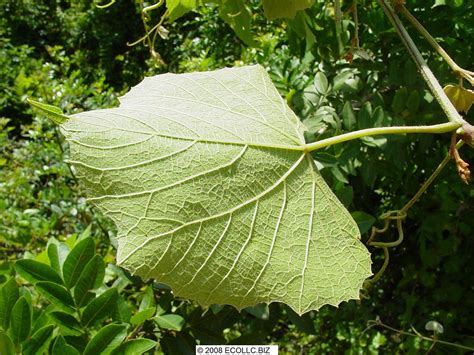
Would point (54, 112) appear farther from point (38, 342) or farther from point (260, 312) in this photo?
point (260, 312)

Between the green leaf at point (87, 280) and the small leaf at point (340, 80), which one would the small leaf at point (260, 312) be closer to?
the green leaf at point (87, 280)

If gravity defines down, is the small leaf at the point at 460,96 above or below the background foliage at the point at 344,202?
above

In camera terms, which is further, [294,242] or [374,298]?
[374,298]

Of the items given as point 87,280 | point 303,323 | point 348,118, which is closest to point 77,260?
point 87,280

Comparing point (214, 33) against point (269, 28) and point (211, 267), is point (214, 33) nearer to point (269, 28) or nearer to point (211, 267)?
point (269, 28)

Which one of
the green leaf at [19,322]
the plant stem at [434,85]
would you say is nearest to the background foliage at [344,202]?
the green leaf at [19,322]

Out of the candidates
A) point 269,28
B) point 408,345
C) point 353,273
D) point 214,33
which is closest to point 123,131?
point 353,273
